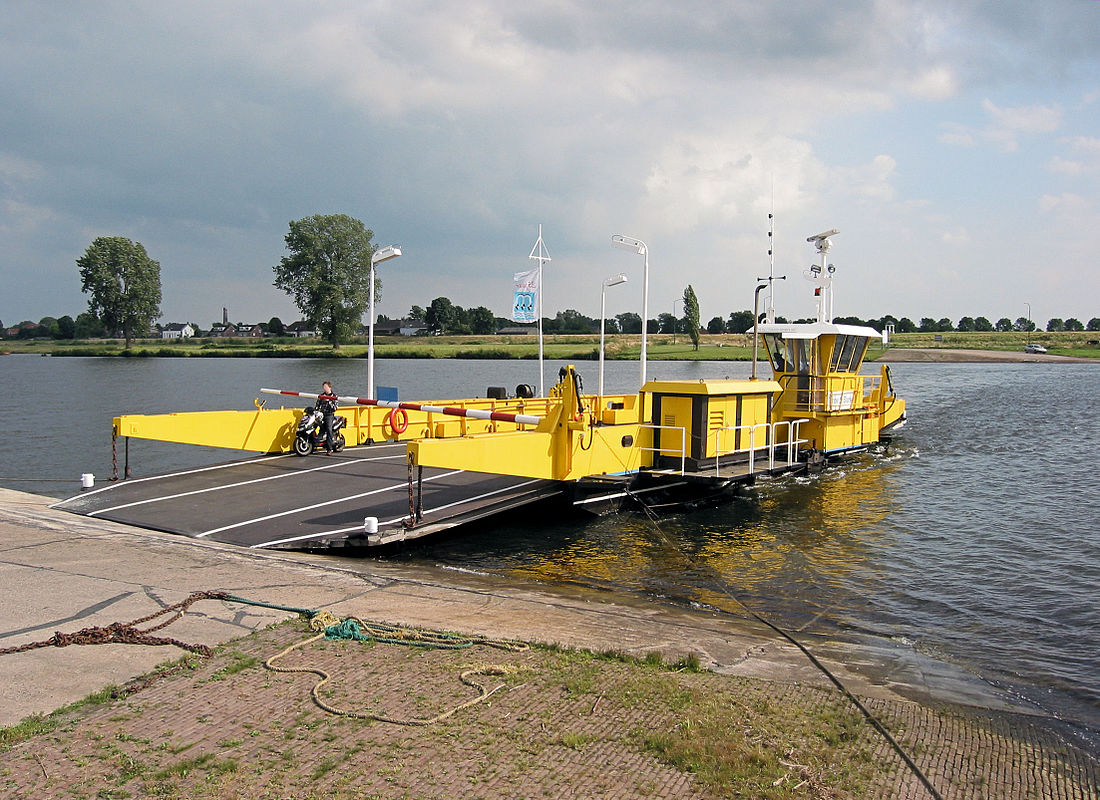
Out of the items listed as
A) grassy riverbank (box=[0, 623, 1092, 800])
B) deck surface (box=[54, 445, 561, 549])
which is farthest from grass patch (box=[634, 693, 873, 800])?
deck surface (box=[54, 445, 561, 549])

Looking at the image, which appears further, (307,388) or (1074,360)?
(1074,360)

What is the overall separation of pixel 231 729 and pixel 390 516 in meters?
7.52

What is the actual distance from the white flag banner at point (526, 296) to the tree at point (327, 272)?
73681 mm

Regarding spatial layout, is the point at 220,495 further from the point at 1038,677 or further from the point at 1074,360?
the point at 1074,360

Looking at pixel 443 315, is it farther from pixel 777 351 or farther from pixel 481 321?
pixel 777 351

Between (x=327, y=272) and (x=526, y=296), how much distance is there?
251 feet

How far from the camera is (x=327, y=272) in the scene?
9600 centimetres

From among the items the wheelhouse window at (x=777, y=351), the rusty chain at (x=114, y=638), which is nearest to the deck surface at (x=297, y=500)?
the rusty chain at (x=114, y=638)

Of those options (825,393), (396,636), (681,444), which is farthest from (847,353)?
(396,636)

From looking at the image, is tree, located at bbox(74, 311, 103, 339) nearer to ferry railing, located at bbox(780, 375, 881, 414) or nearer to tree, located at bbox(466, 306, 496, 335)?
tree, located at bbox(466, 306, 496, 335)

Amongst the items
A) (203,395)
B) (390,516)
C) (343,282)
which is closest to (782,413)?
(390,516)

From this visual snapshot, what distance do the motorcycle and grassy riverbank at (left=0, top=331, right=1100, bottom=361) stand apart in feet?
254

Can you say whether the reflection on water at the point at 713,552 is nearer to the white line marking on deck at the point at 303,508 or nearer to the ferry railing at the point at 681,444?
the ferry railing at the point at 681,444

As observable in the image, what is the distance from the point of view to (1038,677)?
8.01m
